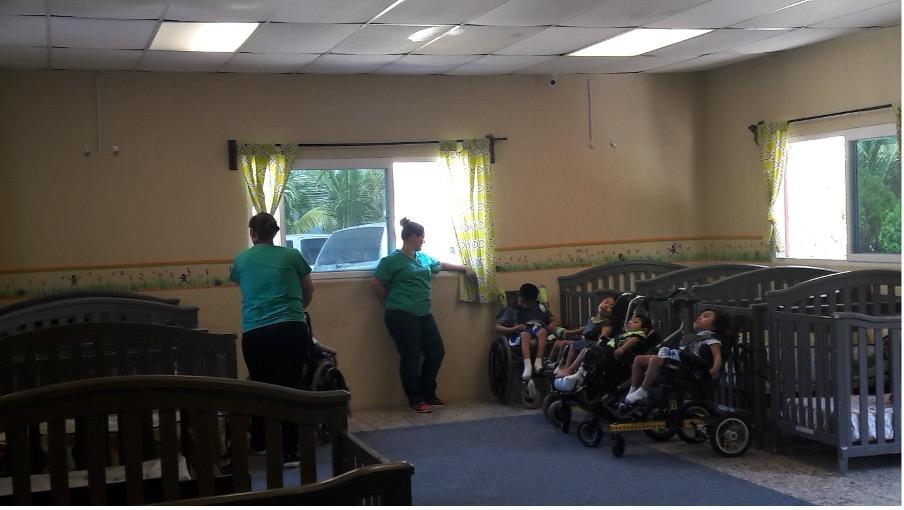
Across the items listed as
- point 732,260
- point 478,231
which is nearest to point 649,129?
point 732,260

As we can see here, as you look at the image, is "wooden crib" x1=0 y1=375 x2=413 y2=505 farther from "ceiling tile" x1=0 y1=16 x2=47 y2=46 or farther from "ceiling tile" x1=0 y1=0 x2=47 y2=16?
"ceiling tile" x1=0 y1=16 x2=47 y2=46

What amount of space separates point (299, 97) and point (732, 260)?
3586 mm

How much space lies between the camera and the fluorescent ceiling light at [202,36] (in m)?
5.47

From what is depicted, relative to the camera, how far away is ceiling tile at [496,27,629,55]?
19.7 feet

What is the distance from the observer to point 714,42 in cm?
662

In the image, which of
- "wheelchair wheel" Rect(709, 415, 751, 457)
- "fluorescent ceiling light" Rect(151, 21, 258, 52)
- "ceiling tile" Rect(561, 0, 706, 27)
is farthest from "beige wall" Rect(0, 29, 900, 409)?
"wheelchair wheel" Rect(709, 415, 751, 457)

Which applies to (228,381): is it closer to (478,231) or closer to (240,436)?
(240,436)

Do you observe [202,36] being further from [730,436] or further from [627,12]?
[730,436]

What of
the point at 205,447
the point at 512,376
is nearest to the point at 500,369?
the point at 512,376

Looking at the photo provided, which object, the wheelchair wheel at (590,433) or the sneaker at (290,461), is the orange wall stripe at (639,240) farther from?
the sneaker at (290,461)

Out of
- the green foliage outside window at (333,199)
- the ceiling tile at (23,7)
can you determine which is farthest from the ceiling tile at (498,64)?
the ceiling tile at (23,7)

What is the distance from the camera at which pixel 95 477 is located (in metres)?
2.62

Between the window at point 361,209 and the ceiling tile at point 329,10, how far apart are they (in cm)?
197

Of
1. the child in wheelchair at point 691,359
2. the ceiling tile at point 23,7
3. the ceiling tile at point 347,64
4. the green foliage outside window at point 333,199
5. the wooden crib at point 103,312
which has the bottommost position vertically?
the child in wheelchair at point 691,359
